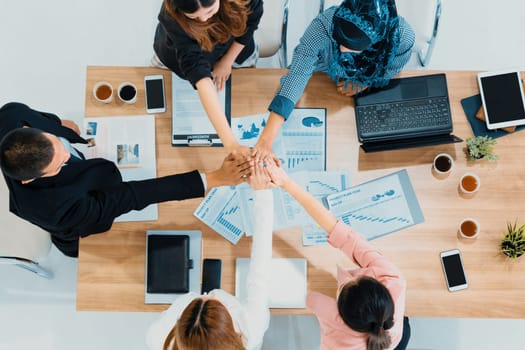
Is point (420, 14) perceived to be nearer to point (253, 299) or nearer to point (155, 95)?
point (155, 95)

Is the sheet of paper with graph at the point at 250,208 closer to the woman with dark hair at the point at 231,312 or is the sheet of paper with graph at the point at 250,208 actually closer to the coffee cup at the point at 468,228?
the woman with dark hair at the point at 231,312

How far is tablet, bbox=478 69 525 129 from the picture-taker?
73.6 inches

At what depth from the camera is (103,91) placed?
6.26ft

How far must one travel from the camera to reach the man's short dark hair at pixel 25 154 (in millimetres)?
1479

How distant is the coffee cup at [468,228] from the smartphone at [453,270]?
7cm

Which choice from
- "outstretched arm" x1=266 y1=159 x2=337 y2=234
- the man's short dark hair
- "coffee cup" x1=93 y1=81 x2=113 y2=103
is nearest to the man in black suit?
the man's short dark hair

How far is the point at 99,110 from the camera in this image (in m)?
1.91

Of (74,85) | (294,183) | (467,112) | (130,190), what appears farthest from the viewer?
(74,85)

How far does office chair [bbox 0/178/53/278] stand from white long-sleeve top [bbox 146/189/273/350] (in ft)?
2.54

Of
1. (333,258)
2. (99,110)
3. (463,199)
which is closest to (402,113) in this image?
(463,199)

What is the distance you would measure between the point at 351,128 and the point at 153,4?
1694 mm

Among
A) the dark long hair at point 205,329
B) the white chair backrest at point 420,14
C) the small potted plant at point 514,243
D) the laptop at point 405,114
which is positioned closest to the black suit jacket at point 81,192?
the dark long hair at point 205,329

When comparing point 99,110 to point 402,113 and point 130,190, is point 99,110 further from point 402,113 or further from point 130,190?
point 402,113

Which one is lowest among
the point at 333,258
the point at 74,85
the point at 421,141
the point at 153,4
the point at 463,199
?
the point at 333,258
